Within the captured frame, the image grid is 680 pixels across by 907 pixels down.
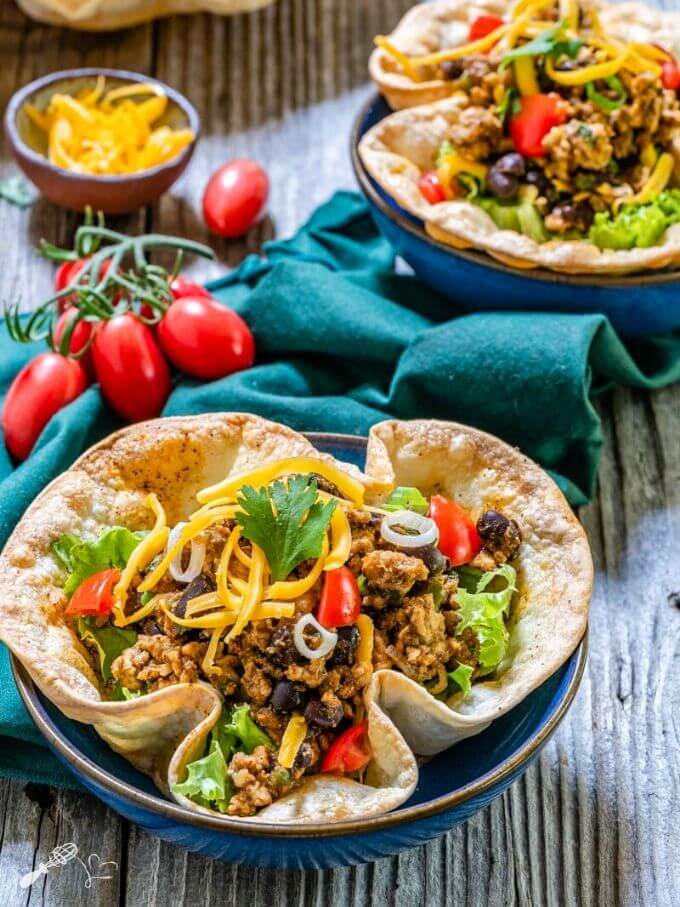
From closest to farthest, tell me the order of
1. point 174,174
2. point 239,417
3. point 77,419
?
point 239,417, point 77,419, point 174,174

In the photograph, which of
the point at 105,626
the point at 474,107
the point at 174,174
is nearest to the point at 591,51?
the point at 474,107

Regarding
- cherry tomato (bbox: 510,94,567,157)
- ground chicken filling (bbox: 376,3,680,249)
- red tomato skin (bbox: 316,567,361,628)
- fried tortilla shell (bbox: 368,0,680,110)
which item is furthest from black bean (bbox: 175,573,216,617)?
fried tortilla shell (bbox: 368,0,680,110)

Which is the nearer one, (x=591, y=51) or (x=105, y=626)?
(x=105, y=626)

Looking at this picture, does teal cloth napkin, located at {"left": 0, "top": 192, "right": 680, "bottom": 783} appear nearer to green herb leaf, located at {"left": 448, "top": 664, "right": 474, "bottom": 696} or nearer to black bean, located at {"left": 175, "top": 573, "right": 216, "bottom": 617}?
black bean, located at {"left": 175, "top": 573, "right": 216, "bottom": 617}

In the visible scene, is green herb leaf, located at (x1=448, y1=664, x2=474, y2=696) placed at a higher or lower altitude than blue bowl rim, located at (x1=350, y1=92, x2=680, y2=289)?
lower

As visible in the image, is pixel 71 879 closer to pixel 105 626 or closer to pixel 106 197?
pixel 105 626

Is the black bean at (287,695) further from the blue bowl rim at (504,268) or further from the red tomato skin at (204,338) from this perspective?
the blue bowl rim at (504,268)
